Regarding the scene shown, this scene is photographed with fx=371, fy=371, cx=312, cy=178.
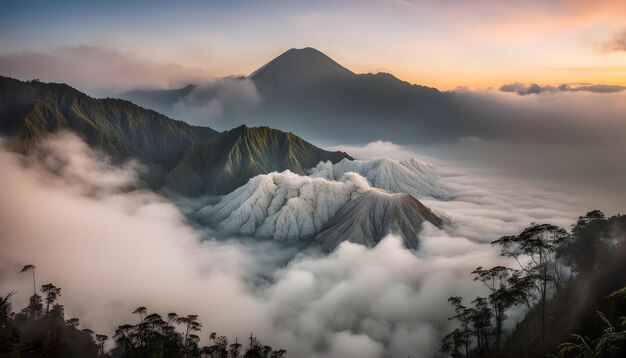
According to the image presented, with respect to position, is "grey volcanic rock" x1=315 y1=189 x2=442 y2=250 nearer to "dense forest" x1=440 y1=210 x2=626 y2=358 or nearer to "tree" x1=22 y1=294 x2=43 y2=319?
"dense forest" x1=440 y1=210 x2=626 y2=358

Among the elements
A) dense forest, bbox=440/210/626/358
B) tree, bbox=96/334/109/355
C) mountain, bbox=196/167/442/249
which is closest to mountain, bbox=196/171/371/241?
mountain, bbox=196/167/442/249

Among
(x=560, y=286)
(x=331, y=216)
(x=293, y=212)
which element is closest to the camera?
(x=560, y=286)

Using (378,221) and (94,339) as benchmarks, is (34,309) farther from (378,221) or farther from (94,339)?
(378,221)

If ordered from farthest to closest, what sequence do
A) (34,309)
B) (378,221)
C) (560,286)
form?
(378,221), (34,309), (560,286)

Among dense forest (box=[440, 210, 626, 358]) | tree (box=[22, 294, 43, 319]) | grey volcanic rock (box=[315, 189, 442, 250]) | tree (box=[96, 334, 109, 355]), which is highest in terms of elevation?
grey volcanic rock (box=[315, 189, 442, 250])

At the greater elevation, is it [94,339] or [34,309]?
[34,309]

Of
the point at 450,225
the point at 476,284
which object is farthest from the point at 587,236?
the point at 450,225

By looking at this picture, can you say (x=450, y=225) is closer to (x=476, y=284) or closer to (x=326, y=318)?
(x=476, y=284)

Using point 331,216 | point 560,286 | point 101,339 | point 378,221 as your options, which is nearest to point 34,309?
point 101,339

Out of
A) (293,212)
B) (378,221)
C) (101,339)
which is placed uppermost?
(293,212)

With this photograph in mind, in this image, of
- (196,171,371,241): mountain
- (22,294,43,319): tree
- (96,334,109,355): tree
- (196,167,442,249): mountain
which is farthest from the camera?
(196,171,371,241): mountain
